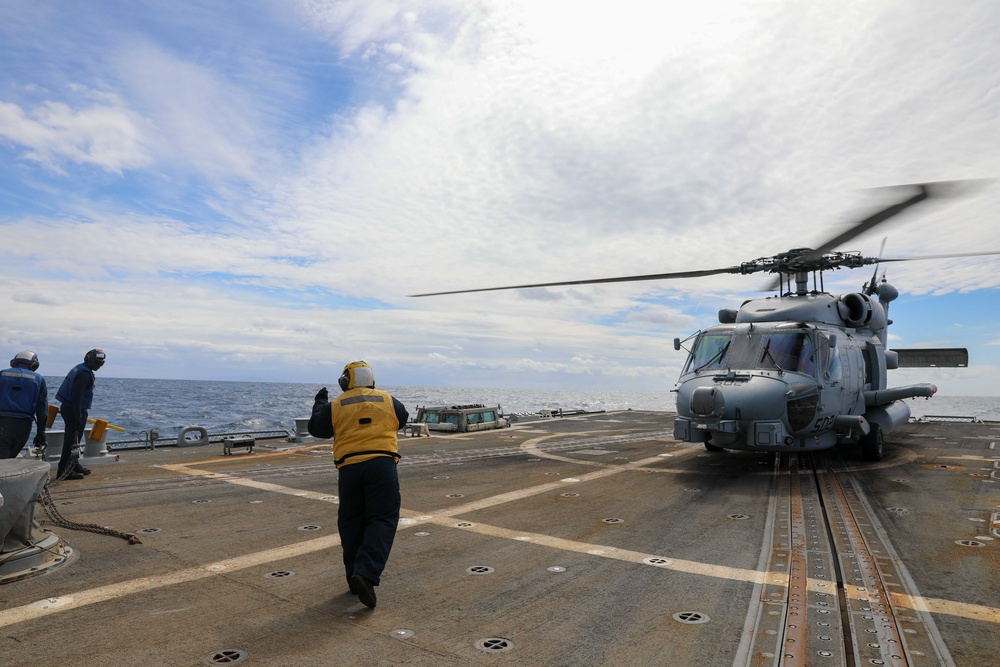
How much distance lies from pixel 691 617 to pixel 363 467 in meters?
2.89

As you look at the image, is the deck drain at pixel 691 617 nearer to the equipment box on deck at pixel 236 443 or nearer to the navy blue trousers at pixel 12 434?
the navy blue trousers at pixel 12 434

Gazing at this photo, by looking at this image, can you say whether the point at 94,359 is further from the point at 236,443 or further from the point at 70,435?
the point at 236,443

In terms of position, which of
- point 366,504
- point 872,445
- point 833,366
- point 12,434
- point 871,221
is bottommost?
point 872,445

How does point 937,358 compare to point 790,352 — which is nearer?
point 790,352

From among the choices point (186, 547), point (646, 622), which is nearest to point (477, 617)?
point (646, 622)

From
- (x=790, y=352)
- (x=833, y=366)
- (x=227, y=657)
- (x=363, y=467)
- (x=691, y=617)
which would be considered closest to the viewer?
(x=227, y=657)

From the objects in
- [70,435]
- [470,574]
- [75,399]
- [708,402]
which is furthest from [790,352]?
[70,435]

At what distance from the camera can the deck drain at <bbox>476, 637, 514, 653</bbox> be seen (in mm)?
3826

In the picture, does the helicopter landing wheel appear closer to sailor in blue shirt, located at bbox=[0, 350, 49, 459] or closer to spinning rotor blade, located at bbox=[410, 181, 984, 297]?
spinning rotor blade, located at bbox=[410, 181, 984, 297]

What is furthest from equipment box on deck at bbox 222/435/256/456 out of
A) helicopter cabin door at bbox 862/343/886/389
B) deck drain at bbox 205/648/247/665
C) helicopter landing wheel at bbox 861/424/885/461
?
helicopter cabin door at bbox 862/343/886/389

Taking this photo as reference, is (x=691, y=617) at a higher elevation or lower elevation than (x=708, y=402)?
lower

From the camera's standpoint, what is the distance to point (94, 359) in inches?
388

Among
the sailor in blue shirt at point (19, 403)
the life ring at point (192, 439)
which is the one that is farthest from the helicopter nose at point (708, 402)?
the life ring at point (192, 439)

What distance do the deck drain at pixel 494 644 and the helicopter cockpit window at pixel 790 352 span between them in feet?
29.9
